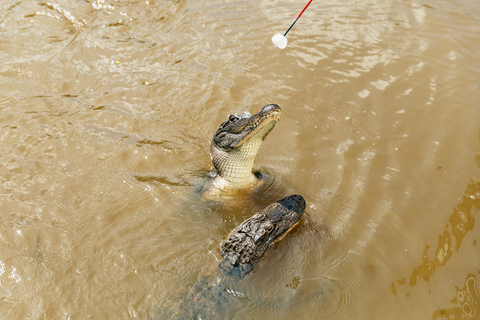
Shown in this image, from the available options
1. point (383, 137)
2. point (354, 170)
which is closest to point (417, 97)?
point (383, 137)

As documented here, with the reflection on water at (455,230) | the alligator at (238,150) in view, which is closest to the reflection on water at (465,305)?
the reflection on water at (455,230)

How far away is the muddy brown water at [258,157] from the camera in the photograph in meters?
3.71

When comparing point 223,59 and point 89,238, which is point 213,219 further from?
point 223,59

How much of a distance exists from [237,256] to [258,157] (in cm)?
170

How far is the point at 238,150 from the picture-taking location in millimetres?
4742

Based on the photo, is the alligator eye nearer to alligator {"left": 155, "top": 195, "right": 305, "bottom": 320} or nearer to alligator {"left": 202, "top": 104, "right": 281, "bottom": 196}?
alligator {"left": 155, "top": 195, "right": 305, "bottom": 320}

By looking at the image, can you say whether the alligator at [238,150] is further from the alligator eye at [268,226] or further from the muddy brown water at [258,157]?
the alligator eye at [268,226]

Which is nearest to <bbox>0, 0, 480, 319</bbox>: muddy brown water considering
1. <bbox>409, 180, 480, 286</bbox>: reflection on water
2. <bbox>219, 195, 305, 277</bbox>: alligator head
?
<bbox>409, 180, 480, 286</bbox>: reflection on water

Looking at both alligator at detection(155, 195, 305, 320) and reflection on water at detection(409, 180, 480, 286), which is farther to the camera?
reflection on water at detection(409, 180, 480, 286)

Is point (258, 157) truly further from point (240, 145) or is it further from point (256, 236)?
point (256, 236)

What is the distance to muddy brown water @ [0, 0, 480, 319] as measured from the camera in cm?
371

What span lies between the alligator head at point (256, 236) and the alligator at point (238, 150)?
76 cm

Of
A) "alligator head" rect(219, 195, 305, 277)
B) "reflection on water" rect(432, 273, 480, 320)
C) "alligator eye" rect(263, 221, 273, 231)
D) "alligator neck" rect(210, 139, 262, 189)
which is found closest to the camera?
"reflection on water" rect(432, 273, 480, 320)

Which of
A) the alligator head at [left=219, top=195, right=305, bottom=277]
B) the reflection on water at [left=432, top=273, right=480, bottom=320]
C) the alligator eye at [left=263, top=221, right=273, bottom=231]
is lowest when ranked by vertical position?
the reflection on water at [left=432, top=273, right=480, bottom=320]
